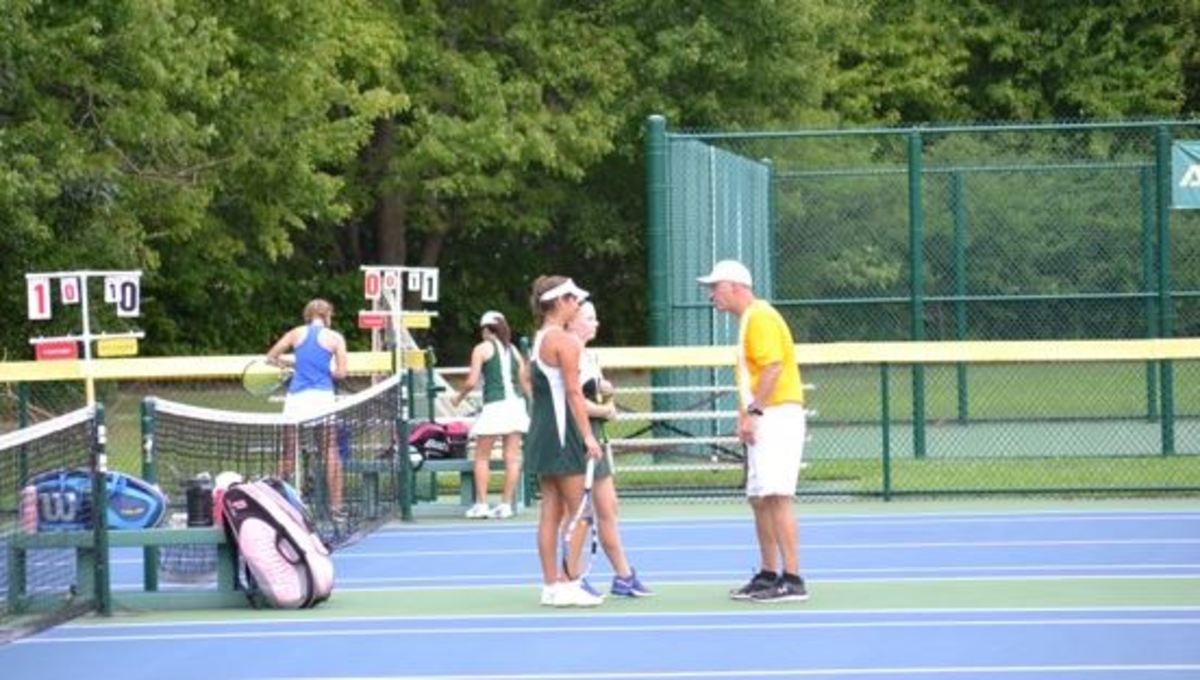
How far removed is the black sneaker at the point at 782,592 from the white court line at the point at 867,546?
3.34 meters

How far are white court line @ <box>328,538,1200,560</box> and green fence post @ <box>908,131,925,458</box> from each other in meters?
5.77

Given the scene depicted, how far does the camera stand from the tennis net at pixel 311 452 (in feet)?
59.5

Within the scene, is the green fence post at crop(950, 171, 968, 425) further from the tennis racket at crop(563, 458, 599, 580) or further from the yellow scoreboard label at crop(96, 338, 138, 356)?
the tennis racket at crop(563, 458, 599, 580)

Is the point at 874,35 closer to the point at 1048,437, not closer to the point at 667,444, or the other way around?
the point at 1048,437

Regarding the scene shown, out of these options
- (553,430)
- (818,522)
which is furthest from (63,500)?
(818,522)

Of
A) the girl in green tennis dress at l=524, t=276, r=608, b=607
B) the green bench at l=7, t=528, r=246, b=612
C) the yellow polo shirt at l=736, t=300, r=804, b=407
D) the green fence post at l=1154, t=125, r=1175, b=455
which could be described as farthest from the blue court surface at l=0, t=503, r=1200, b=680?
the green fence post at l=1154, t=125, r=1175, b=455

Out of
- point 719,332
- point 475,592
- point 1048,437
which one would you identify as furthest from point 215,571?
point 1048,437

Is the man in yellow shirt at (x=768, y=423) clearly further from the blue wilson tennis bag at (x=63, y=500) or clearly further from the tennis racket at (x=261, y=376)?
the tennis racket at (x=261, y=376)

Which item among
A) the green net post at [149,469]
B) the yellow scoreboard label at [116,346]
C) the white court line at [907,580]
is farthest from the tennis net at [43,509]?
the yellow scoreboard label at [116,346]

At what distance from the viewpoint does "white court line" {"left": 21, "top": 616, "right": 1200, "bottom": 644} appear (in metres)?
14.6

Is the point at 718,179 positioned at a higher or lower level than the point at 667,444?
higher

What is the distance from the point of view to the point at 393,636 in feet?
48.1

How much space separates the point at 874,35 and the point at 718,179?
2467 cm

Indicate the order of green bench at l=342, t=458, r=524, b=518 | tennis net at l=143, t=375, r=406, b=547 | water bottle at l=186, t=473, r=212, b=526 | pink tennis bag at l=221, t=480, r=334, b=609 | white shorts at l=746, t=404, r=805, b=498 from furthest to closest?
green bench at l=342, t=458, r=524, b=518 < tennis net at l=143, t=375, r=406, b=547 < water bottle at l=186, t=473, r=212, b=526 < pink tennis bag at l=221, t=480, r=334, b=609 < white shorts at l=746, t=404, r=805, b=498
